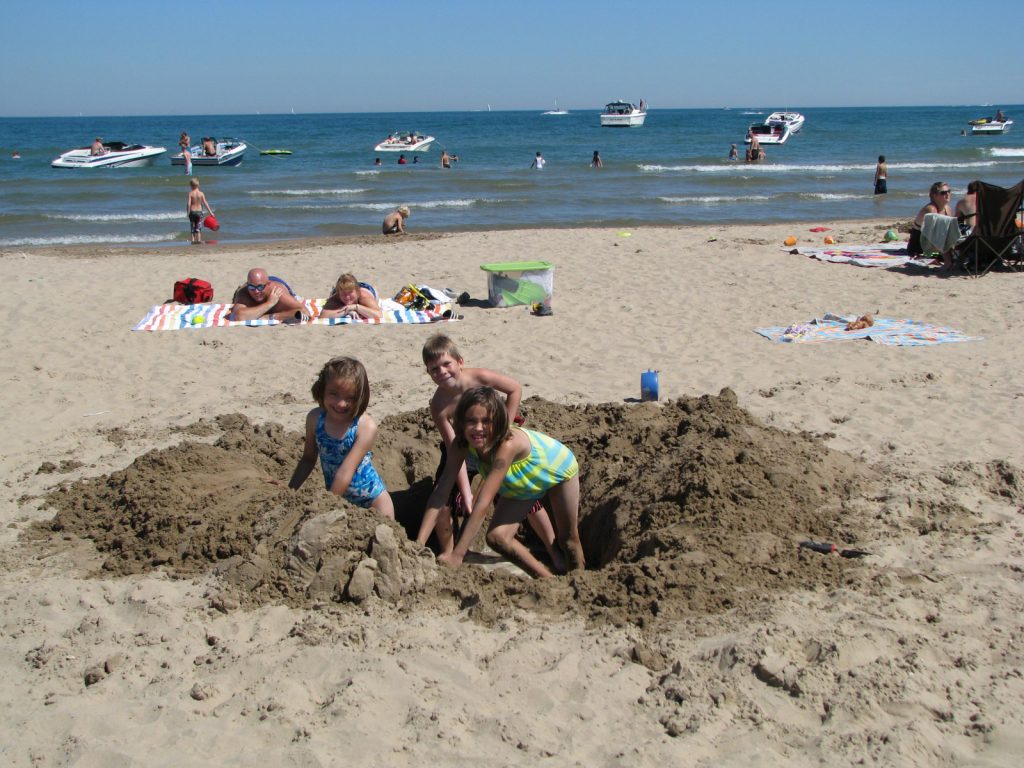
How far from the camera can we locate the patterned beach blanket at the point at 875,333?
839 centimetres

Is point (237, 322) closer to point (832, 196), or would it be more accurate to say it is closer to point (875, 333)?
point (875, 333)

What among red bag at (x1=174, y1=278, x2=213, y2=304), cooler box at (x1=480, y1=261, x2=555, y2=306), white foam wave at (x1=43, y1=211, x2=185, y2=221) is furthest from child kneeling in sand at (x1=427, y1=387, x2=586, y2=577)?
white foam wave at (x1=43, y1=211, x2=185, y2=221)

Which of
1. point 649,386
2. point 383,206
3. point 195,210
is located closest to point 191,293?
point 649,386

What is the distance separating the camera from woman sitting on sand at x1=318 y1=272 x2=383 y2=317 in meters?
9.79

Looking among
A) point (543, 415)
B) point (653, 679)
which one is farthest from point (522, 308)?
point (653, 679)

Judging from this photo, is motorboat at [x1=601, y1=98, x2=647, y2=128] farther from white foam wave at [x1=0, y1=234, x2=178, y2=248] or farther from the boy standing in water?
the boy standing in water

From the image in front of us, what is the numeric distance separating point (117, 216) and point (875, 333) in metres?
18.5

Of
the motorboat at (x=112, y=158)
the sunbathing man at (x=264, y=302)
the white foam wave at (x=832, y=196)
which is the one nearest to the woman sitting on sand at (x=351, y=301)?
the sunbathing man at (x=264, y=302)

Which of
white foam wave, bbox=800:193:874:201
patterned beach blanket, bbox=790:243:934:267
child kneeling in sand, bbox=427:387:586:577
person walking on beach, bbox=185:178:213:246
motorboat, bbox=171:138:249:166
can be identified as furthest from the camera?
motorboat, bbox=171:138:249:166

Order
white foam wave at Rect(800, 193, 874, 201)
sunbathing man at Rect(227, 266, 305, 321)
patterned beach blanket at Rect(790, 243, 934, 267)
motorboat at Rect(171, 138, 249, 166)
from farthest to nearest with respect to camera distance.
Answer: motorboat at Rect(171, 138, 249, 166), white foam wave at Rect(800, 193, 874, 201), patterned beach blanket at Rect(790, 243, 934, 267), sunbathing man at Rect(227, 266, 305, 321)

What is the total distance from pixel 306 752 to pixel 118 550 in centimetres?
201

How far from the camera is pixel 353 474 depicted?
4.47m

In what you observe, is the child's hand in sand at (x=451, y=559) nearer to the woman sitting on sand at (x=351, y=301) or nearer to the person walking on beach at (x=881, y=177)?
the woman sitting on sand at (x=351, y=301)

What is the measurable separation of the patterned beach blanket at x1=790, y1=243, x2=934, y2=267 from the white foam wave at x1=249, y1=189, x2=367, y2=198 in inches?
640
